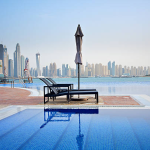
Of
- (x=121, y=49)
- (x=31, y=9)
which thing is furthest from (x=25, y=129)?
(x=121, y=49)

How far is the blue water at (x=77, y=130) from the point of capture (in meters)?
2.78

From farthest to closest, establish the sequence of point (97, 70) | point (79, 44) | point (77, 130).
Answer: point (97, 70) < point (79, 44) < point (77, 130)

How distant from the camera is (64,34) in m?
30.4

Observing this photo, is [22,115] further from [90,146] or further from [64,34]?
[64,34]

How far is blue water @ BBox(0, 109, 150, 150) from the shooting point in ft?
9.11

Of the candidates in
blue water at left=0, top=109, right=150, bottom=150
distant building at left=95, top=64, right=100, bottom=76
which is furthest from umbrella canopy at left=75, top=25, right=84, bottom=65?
distant building at left=95, top=64, right=100, bottom=76

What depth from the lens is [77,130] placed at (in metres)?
3.53

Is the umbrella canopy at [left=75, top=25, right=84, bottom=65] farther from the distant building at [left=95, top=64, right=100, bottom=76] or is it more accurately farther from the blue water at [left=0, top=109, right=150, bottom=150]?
the distant building at [left=95, top=64, right=100, bottom=76]

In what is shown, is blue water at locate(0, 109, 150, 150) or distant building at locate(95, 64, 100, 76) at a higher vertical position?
distant building at locate(95, 64, 100, 76)

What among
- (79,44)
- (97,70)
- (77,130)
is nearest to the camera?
(77,130)

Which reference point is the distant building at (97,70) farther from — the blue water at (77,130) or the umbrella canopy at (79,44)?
the blue water at (77,130)

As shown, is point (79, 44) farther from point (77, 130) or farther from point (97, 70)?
point (97, 70)

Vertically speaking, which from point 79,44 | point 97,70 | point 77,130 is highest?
point 97,70

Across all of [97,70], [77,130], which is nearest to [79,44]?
[77,130]
